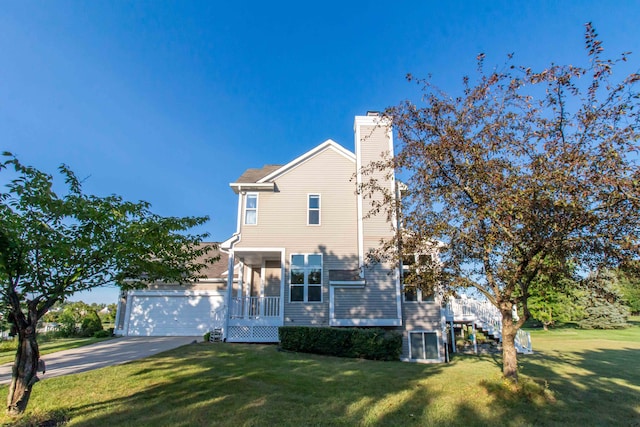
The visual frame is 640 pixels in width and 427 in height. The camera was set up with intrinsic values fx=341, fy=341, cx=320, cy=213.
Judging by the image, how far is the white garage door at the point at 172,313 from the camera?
17.9m

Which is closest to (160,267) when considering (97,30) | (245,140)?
(97,30)

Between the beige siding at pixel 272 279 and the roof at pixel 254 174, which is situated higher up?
the roof at pixel 254 174

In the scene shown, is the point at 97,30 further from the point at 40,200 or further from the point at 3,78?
the point at 40,200

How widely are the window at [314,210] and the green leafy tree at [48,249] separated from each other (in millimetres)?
9814

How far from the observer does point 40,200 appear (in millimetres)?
5082

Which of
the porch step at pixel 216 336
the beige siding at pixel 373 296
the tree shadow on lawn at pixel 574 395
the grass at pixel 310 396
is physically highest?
the beige siding at pixel 373 296

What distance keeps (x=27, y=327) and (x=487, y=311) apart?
727 inches

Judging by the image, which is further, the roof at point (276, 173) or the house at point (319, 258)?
the roof at point (276, 173)

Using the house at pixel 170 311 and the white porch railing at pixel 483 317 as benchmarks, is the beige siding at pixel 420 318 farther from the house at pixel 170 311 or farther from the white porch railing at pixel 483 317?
the house at pixel 170 311

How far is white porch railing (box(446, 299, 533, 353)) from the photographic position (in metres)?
16.3

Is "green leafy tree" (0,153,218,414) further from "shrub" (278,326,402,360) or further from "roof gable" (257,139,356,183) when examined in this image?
"roof gable" (257,139,356,183)

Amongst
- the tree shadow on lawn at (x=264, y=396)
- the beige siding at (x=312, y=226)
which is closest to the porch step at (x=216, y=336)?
the beige siding at (x=312, y=226)

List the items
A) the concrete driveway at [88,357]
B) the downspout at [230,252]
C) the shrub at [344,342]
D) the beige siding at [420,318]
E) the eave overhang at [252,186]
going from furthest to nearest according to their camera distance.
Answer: the eave overhang at [252,186] < the downspout at [230,252] < the beige siding at [420,318] < the shrub at [344,342] < the concrete driveway at [88,357]

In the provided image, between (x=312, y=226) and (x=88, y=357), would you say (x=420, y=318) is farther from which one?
(x=88, y=357)
